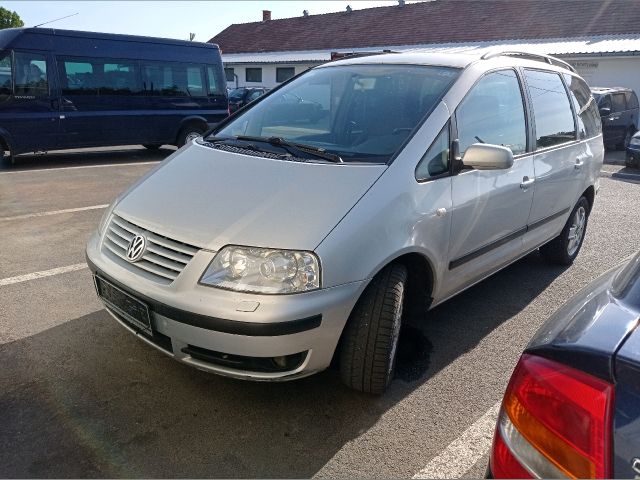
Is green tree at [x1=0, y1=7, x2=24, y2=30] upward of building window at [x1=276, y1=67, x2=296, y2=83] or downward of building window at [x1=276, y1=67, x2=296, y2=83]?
upward

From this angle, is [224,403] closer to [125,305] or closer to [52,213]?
[125,305]

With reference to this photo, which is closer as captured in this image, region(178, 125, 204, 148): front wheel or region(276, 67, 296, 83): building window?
region(178, 125, 204, 148): front wheel

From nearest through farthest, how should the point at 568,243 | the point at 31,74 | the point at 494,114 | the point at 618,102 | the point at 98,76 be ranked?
the point at 494,114 → the point at 568,243 → the point at 31,74 → the point at 98,76 → the point at 618,102

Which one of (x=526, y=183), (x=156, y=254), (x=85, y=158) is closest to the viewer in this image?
(x=156, y=254)

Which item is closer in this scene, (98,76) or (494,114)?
(494,114)

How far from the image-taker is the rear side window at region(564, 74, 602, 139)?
15.4ft

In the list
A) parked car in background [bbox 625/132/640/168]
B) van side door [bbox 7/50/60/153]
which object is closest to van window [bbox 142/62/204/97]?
van side door [bbox 7/50/60/153]

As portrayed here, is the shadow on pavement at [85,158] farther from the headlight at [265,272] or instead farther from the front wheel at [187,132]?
the headlight at [265,272]

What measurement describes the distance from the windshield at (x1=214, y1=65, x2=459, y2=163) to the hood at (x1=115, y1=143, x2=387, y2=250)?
30 centimetres

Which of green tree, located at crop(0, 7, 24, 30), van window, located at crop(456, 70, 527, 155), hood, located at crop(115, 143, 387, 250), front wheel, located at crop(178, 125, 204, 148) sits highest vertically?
green tree, located at crop(0, 7, 24, 30)

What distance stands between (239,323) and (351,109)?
5.73ft

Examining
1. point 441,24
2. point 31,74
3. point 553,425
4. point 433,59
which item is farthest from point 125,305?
point 441,24

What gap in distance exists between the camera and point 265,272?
2.32 metres

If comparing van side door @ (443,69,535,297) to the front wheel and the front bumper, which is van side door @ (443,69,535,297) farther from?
the front wheel
